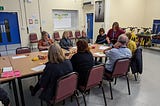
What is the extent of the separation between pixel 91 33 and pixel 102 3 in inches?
75.8

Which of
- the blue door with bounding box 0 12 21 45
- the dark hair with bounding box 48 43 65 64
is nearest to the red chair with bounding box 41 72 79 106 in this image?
the dark hair with bounding box 48 43 65 64

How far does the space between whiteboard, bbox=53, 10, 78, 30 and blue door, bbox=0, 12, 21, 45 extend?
2.03 meters

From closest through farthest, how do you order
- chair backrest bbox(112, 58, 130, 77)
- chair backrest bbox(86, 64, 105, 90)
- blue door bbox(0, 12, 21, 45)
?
chair backrest bbox(86, 64, 105, 90), chair backrest bbox(112, 58, 130, 77), blue door bbox(0, 12, 21, 45)

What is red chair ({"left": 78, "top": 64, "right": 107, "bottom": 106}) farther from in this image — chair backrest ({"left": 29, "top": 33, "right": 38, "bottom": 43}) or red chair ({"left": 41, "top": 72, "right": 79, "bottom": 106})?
chair backrest ({"left": 29, "top": 33, "right": 38, "bottom": 43})

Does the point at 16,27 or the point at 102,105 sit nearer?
the point at 102,105

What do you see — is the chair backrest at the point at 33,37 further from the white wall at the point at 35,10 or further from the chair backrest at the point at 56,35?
the chair backrest at the point at 56,35

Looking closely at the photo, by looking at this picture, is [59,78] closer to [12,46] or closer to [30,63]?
[30,63]

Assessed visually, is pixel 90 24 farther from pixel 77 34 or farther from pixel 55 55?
pixel 55 55

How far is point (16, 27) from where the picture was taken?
683 cm

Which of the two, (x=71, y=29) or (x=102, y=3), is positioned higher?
(x=102, y=3)

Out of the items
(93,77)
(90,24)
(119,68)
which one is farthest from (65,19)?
(93,77)

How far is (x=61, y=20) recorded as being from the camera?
8.15 meters

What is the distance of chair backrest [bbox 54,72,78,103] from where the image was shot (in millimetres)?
1797

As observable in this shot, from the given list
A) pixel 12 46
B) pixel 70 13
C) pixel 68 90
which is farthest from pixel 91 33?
pixel 68 90
